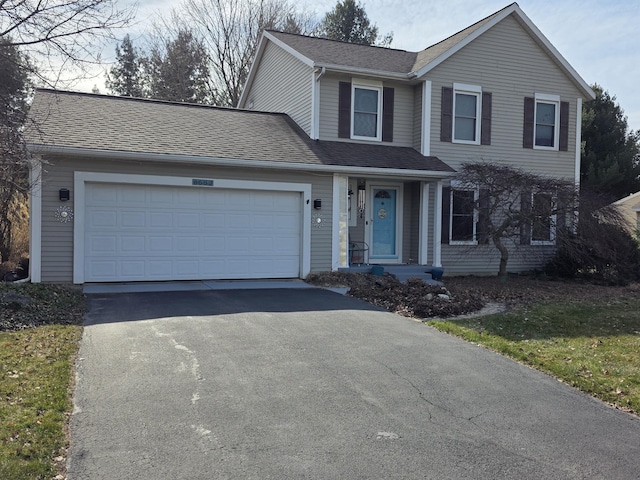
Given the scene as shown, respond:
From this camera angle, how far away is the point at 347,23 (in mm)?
35250

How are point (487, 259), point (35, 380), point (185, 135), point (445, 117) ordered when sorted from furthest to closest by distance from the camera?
1. point (487, 259)
2. point (445, 117)
3. point (185, 135)
4. point (35, 380)

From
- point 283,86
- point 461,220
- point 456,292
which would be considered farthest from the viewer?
point 283,86

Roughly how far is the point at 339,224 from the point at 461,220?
395 centimetres

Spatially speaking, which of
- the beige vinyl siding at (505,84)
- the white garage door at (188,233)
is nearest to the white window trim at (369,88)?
the beige vinyl siding at (505,84)

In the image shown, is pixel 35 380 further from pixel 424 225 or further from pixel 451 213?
pixel 451 213

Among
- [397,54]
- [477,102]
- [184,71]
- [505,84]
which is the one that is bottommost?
[477,102]

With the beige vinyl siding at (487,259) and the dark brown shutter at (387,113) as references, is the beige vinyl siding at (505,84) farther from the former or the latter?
the beige vinyl siding at (487,259)

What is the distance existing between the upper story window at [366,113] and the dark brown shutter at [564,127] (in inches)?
231

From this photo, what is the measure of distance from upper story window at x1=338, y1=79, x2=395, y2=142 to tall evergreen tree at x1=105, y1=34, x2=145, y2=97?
24.4 meters

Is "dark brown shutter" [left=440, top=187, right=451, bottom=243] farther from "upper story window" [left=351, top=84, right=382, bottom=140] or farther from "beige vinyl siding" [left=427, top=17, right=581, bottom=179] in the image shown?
"upper story window" [left=351, top=84, right=382, bottom=140]

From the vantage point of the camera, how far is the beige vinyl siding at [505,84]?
15469 millimetres

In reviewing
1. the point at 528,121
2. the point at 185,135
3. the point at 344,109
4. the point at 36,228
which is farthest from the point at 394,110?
the point at 36,228

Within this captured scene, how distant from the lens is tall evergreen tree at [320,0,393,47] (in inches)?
1383

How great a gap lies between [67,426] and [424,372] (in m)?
3.58
